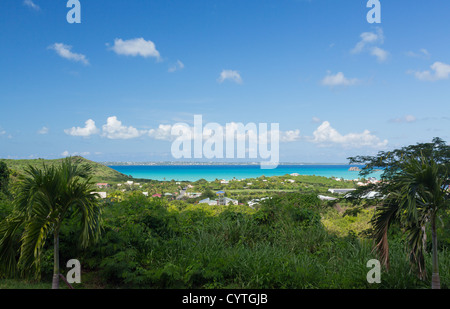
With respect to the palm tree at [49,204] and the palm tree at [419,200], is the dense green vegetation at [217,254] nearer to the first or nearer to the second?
the palm tree at [419,200]

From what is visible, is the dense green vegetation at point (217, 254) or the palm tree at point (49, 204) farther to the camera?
the dense green vegetation at point (217, 254)

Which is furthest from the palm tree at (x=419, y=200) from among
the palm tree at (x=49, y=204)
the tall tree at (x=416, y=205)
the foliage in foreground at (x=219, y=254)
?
the palm tree at (x=49, y=204)

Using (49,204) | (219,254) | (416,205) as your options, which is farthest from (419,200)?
(49,204)

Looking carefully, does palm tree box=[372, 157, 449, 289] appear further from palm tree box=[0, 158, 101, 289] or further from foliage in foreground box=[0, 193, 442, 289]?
palm tree box=[0, 158, 101, 289]

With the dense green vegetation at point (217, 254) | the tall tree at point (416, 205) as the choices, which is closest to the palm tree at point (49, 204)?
the dense green vegetation at point (217, 254)

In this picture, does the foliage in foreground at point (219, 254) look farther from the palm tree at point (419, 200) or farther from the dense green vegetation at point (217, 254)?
the palm tree at point (419, 200)

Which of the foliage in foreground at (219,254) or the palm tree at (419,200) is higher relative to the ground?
the palm tree at (419,200)

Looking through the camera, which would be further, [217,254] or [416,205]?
[217,254]

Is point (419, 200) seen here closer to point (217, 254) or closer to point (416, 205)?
point (416, 205)

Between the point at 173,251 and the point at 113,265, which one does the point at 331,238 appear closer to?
the point at 173,251

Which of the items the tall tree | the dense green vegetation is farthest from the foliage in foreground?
the tall tree

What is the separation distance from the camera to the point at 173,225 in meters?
7.36
